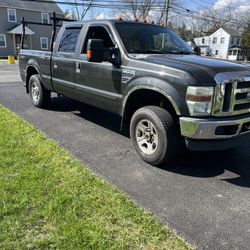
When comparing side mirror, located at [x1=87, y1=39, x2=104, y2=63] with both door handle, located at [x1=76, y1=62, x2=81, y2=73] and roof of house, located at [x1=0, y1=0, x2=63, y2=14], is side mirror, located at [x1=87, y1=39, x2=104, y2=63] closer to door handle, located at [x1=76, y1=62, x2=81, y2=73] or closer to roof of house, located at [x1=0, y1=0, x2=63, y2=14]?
door handle, located at [x1=76, y1=62, x2=81, y2=73]

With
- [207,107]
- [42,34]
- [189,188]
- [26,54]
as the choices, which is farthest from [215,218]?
[42,34]

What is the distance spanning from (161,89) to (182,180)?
1207 mm

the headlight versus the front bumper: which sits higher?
the headlight

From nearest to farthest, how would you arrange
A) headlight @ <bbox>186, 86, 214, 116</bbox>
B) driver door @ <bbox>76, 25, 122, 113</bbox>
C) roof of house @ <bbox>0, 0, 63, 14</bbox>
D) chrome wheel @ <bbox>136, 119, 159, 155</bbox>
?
headlight @ <bbox>186, 86, 214, 116</bbox>, chrome wheel @ <bbox>136, 119, 159, 155</bbox>, driver door @ <bbox>76, 25, 122, 113</bbox>, roof of house @ <bbox>0, 0, 63, 14</bbox>

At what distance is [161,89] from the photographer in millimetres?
3764

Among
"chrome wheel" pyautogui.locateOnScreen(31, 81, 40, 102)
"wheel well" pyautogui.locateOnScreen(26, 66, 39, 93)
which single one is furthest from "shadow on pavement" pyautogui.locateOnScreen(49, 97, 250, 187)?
"wheel well" pyautogui.locateOnScreen(26, 66, 39, 93)

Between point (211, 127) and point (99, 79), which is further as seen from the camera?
point (99, 79)

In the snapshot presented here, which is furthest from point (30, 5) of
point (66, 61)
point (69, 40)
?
point (66, 61)

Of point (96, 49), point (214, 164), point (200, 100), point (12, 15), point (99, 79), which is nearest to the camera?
point (200, 100)

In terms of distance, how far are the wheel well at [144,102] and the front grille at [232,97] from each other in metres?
0.67

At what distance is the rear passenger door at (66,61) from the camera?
5.49 meters

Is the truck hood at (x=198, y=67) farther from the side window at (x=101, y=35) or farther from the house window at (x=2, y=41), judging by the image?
the house window at (x=2, y=41)

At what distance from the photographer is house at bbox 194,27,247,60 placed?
222 feet

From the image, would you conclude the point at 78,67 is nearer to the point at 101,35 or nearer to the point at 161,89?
the point at 101,35
